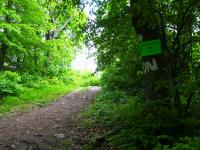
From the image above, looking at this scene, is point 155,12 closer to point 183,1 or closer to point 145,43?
point 183,1

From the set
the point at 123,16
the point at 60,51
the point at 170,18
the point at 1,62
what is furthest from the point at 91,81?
the point at 170,18

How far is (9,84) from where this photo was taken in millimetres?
15062

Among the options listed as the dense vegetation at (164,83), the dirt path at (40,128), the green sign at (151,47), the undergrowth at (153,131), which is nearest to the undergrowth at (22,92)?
the dirt path at (40,128)

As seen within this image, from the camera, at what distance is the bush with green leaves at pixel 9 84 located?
14625 millimetres

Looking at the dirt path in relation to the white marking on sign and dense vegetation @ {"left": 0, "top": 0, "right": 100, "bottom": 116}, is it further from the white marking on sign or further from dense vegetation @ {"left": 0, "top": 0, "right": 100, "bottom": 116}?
the white marking on sign

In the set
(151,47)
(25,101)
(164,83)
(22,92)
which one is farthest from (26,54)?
(164,83)

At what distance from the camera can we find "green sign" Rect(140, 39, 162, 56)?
6.70 metres

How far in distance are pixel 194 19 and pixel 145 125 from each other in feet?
7.38

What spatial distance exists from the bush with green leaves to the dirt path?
2876 millimetres

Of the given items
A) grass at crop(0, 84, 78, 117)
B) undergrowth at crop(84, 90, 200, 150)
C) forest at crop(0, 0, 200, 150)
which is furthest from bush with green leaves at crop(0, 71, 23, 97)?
undergrowth at crop(84, 90, 200, 150)

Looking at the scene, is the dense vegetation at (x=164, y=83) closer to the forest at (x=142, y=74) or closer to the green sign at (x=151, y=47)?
the forest at (x=142, y=74)

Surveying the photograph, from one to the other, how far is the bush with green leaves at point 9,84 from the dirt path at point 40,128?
288cm

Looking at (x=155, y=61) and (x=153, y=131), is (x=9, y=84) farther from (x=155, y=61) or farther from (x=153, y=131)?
(x=153, y=131)

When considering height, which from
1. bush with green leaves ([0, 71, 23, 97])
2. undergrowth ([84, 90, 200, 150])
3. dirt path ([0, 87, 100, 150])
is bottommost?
dirt path ([0, 87, 100, 150])
